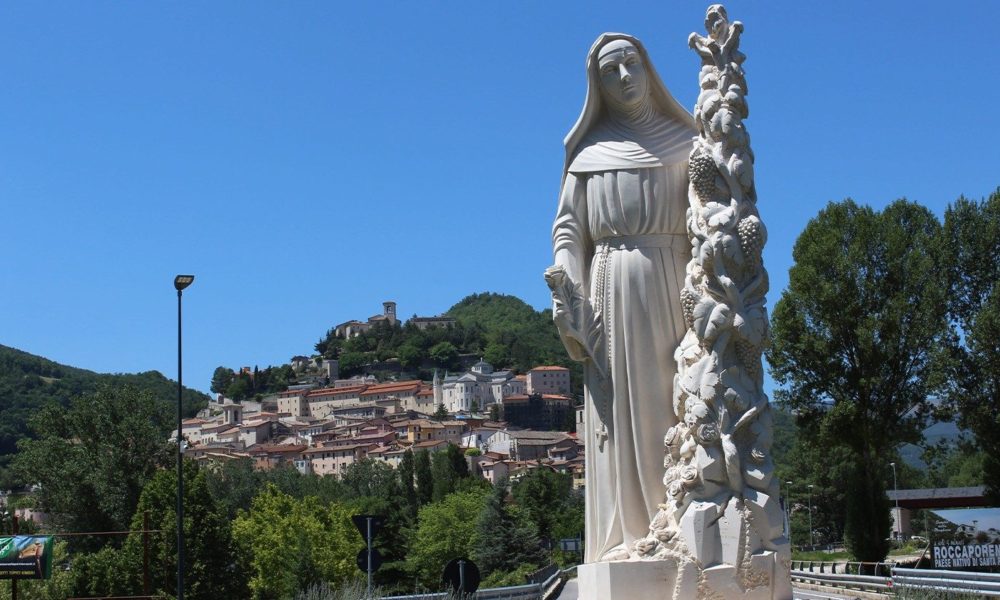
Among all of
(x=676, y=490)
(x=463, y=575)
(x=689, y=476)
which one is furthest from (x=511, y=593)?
(x=689, y=476)

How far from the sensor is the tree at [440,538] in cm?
7219

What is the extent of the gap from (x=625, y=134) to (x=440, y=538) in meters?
65.3

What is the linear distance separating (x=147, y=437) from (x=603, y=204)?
54.7 metres

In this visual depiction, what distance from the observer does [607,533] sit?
11617 mm

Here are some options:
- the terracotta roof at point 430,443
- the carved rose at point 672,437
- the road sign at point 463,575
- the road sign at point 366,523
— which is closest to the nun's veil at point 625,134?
the carved rose at point 672,437

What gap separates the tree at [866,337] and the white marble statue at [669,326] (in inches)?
1004

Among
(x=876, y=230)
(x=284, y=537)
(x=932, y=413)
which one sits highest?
(x=876, y=230)

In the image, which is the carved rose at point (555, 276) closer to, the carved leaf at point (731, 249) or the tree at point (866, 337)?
the carved leaf at point (731, 249)

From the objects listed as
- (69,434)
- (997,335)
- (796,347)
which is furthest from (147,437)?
(997,335)

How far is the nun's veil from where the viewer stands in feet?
39.0

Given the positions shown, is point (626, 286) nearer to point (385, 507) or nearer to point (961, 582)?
point (961, 582)

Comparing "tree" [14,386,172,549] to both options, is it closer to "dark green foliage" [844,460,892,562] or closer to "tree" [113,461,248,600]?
"tree" [113,461,248,600]

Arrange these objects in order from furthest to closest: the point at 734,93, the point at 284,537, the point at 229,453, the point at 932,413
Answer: the point at 229,453 → the point at 284,537 → the point at 932,413 → the point at 734,93

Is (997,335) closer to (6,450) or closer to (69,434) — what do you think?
(69,434)
